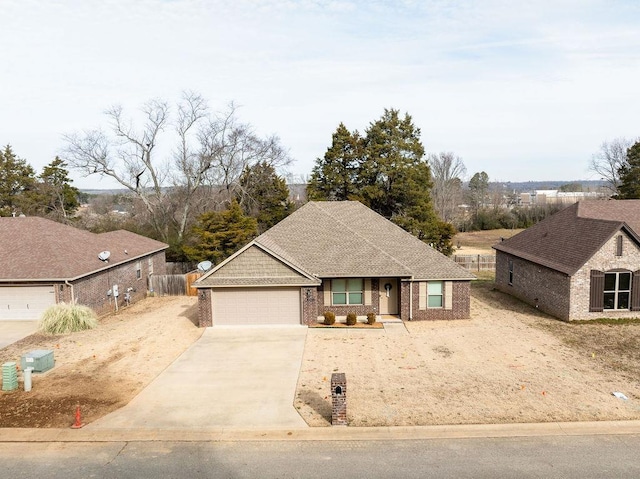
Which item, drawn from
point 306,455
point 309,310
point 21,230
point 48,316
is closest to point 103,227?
point 21,230

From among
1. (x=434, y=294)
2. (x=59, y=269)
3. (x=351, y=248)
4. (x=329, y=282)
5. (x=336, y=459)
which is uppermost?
(x=351, y=248)

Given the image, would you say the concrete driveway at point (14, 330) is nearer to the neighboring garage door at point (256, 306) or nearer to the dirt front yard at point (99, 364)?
the dirt front yard at point (99, 364)

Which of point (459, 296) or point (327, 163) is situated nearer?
point (459, 296)

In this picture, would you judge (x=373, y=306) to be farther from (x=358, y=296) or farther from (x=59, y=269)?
(x=59, y=269)

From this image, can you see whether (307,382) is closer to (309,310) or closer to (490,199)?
(309,310)

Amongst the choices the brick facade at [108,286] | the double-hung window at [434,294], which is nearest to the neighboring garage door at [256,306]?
the double-hung window at [434,294]

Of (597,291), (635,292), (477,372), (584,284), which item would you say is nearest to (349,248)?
(477,372)
